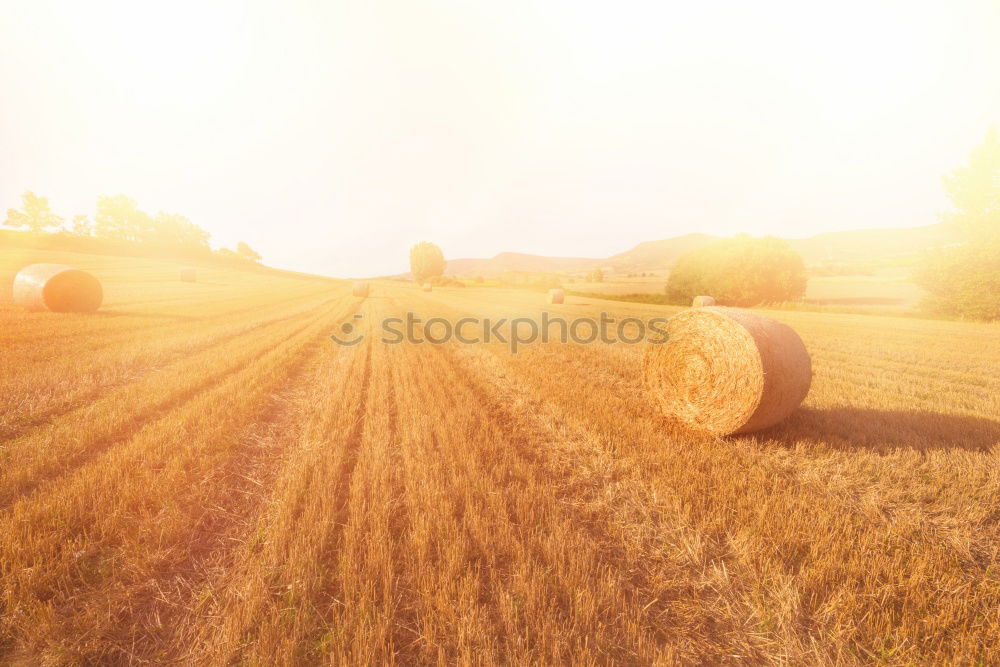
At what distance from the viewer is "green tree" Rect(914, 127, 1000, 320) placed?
23375 millimetres

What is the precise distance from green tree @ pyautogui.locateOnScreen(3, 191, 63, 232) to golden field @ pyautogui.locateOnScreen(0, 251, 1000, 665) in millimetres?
96932

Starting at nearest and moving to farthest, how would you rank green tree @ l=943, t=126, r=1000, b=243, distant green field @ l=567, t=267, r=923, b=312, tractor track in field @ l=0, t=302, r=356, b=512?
tractor track in field @ l=0, t=302, r=356, b=512, green tree @ l=943, t=126, r=1000, b=243, distant green field @ l=567, t=267, r=923, b=312

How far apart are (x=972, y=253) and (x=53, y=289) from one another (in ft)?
168

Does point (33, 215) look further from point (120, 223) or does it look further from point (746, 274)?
point (746, 274)

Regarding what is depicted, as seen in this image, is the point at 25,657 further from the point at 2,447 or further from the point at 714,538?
the point at 714,538

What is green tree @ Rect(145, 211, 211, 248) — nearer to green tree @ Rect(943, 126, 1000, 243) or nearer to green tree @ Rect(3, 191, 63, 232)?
green tree @ Rect(3, 191, 63, 232)

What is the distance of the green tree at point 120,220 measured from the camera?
7744 cm

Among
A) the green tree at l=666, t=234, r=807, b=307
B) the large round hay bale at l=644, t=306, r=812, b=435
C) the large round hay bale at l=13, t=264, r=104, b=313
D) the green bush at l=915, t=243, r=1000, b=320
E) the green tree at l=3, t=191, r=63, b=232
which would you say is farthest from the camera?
the green tree at l=3, t=191, r=63, b=232

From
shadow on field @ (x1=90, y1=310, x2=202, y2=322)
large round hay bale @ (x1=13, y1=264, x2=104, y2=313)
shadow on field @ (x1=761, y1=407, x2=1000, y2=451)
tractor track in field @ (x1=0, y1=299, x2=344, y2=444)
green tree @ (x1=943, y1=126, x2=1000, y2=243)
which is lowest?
shadow on field @ (x1=761, y1=407, x2=1000, y2=451)

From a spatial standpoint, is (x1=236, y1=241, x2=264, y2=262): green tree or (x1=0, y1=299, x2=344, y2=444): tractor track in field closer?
(x1=0, y1=299, x2=344, y2=444): tractor track in field

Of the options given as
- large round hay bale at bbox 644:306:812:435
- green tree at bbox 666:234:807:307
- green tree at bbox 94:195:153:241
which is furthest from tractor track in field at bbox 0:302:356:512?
green tree at bbox 94:195:153:241

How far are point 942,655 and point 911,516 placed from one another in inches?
74.3

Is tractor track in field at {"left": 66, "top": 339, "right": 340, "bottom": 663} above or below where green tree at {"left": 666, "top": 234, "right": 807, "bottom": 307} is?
below

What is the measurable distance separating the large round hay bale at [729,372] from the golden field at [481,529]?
1.34 feet
